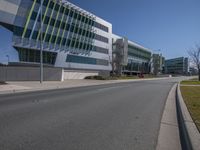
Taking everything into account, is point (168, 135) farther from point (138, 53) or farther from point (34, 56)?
point (138, 53)

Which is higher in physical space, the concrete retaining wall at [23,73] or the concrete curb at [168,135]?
the concrete retaining wall at [23,73]

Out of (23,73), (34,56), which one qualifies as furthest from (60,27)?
(23,73)

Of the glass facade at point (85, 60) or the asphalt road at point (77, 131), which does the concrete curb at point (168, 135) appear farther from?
the glass facade at point (85, 60)

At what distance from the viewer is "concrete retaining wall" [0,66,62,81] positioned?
1298 inches

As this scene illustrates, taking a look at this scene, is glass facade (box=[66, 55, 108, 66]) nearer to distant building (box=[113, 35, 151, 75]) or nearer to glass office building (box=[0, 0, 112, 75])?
glass office building (box=[0, 0, 112, 75])

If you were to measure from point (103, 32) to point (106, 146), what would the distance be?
221ft

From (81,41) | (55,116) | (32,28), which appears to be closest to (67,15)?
(81,41)

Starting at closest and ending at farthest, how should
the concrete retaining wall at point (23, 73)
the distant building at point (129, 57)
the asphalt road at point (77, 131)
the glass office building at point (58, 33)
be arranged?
the asphalt road at point (77, 131) < the concrete retaining wall at point (23, 73) < the glass office building at point (58, 33) < the distant building at point (129, 57)

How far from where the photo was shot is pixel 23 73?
1363 inches

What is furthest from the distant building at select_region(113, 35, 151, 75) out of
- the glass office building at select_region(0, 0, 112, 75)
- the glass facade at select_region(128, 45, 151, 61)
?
the glass office building at select_region(0, 0, 112, 75)

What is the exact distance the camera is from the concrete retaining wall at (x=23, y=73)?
1298 inches

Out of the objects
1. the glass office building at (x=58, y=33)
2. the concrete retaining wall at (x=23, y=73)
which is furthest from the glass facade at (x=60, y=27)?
the concrete retaining wall at (x=23, y=73)

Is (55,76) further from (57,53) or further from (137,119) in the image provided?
(137,119)

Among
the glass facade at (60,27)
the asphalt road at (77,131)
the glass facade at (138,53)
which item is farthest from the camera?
the glass facade at (138,53)
